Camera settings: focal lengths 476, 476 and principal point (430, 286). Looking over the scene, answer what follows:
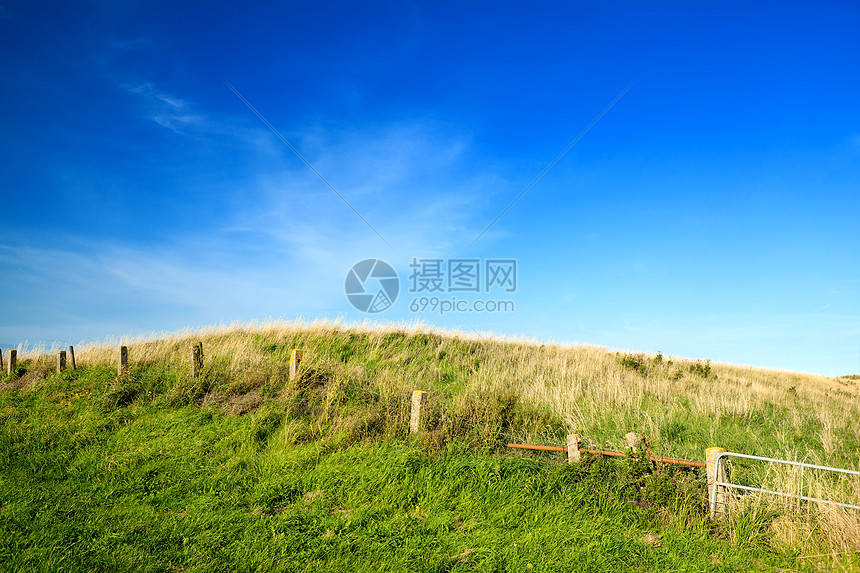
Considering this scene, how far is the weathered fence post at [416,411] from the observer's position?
8.55 m

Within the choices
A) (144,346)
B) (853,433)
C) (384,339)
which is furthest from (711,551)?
(144,346)

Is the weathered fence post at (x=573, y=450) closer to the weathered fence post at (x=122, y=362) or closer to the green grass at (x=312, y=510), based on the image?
the green grass at (x=312, y=510)

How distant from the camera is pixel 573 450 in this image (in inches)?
288

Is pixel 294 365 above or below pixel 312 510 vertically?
above

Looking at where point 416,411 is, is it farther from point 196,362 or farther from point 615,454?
point 196,362

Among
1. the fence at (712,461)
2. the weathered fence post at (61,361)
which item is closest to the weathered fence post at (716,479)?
the fence at (712,461)

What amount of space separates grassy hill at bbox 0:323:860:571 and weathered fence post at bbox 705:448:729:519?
14cm

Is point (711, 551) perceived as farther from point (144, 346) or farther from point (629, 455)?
point (144, 346)

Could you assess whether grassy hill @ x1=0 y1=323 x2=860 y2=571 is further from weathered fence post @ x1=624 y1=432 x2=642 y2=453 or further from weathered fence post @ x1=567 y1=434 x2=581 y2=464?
weathered fence post @ x1=624 y1=432 x2=642 y2=453

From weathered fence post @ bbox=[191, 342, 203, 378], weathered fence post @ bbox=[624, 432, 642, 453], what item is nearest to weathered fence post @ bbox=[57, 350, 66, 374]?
weathered fence post @ bbox=[191, 342, 203, 378]

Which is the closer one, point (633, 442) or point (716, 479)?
point (716, 479)

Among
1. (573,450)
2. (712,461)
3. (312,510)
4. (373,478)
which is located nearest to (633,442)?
(573,450)

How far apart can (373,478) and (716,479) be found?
477 centimetres

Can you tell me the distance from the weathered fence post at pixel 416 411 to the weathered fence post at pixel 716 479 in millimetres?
4499
